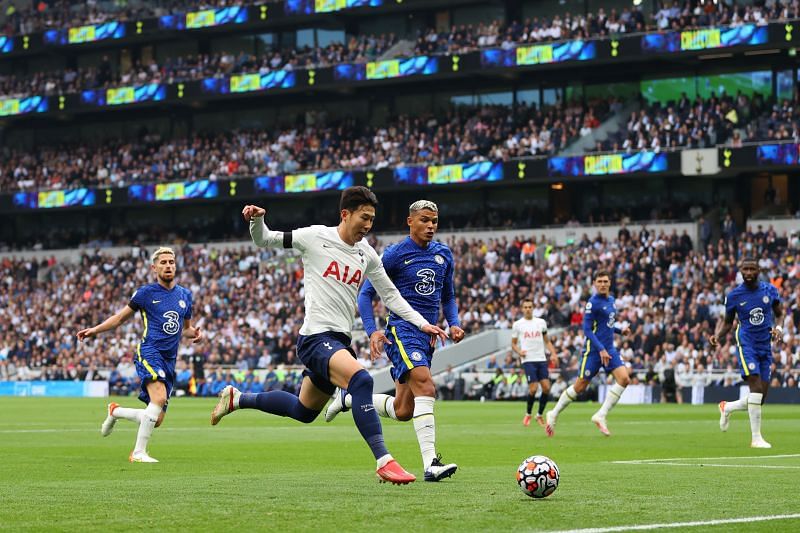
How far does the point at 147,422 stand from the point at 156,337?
3.28 ft

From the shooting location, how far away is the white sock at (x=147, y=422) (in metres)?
15.9

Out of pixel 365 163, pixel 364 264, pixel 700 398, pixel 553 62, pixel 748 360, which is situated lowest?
pixel 700 398

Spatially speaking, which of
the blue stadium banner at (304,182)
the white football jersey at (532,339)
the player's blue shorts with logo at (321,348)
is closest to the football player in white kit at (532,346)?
the white football jersey at (532,339)

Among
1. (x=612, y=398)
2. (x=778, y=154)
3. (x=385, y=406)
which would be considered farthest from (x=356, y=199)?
(x=778, y=154)

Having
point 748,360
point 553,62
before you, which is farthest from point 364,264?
point 553,62

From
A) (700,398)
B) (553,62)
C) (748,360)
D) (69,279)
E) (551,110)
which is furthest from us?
(69,279)

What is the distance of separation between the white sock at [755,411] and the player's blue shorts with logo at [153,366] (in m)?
8.06

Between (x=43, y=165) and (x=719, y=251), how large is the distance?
41.0 metres

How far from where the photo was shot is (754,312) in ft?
63.2

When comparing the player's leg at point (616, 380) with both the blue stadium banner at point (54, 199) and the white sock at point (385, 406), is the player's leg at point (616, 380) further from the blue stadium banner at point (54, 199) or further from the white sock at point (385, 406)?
the blue stadium banner at point (54, 199)

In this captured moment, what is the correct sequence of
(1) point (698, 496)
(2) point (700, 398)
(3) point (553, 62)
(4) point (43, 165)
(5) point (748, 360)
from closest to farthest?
1. (1) point (698, 496)
2. (5) point (748, 360)
3. (2) point (700, 398)
4. (3) point (553, 62)
5. (4) point (43, 165)

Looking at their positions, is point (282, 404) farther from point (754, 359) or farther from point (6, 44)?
point (6, 44)

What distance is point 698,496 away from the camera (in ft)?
34.8

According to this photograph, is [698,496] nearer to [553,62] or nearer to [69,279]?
[553,62]
